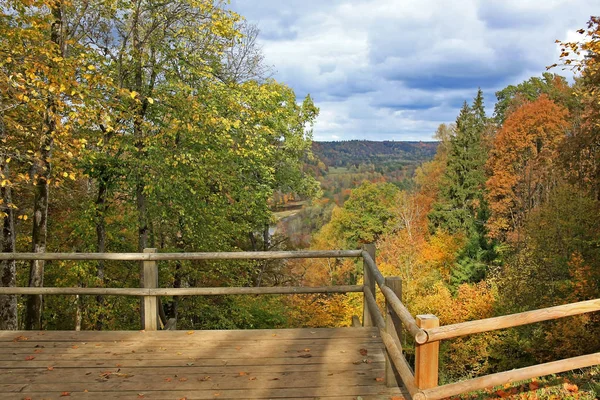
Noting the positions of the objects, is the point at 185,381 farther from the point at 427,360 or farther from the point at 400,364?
the point at 427,360

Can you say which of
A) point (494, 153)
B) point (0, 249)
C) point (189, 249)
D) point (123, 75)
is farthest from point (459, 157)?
point (0, 249)

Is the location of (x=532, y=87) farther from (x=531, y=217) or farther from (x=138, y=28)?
(x=138, y=28)

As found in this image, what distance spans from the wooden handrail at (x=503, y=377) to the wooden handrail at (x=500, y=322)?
15.0 inches

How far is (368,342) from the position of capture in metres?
5.23

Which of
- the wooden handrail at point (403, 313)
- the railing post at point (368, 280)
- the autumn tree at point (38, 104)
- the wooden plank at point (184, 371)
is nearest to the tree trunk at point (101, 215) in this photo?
the autumn tree at point (38, 104)

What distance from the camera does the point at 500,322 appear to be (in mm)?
3195

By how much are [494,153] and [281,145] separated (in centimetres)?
2548

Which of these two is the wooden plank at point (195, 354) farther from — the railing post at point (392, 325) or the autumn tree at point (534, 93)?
the autumn tree at point (534, 93)

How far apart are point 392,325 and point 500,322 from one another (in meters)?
1.07

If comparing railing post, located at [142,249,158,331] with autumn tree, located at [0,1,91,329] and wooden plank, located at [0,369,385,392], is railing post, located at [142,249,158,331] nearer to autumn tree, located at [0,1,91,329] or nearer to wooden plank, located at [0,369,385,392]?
wooden plank, located at [0,369,385,392]

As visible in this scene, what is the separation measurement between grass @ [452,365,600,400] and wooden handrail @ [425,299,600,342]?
216 cm

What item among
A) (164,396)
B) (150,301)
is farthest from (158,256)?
(164,396)

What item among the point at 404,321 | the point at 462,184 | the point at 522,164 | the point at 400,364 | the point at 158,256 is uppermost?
the point at 522,164

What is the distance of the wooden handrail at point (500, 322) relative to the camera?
2965 mm
